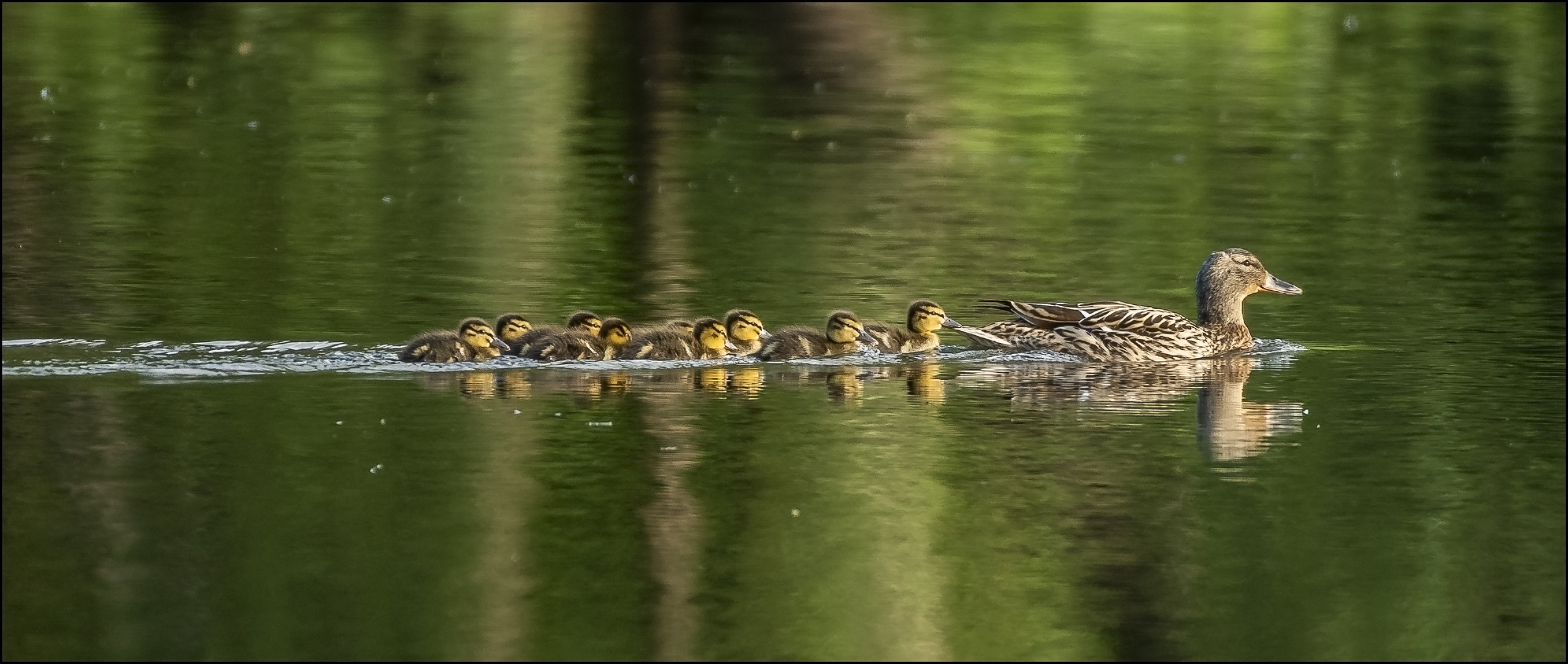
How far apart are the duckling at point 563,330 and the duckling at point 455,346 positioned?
0.51 feet

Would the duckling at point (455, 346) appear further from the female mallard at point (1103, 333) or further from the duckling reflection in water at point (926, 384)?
the female mallard at point (1103, 333)

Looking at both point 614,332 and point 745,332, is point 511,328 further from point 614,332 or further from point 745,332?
point 745,332

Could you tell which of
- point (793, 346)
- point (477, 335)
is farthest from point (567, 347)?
point (793, 346)

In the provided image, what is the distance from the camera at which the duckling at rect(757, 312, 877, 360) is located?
1170 centimetres

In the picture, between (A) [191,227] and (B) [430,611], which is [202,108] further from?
(B) [430,611]

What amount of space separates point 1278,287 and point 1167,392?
6.82 ft

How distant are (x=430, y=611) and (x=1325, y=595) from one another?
103 inches

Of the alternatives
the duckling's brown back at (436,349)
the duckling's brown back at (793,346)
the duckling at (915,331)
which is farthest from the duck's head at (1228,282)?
the duckling's brown back at (436,349)

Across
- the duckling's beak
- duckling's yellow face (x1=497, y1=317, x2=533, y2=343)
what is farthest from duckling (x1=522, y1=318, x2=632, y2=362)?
the duckling's beak

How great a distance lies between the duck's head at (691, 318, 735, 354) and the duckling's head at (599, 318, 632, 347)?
32 centimetres

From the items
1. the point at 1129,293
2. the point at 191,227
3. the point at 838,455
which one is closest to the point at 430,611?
the point at 838,455

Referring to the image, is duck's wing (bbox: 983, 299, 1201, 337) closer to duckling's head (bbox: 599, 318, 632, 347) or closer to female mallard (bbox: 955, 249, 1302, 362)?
female mallard (bbox: 955, 249, 1302, 362)

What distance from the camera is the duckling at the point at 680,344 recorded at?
1147cm

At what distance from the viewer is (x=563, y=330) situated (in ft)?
37.6
